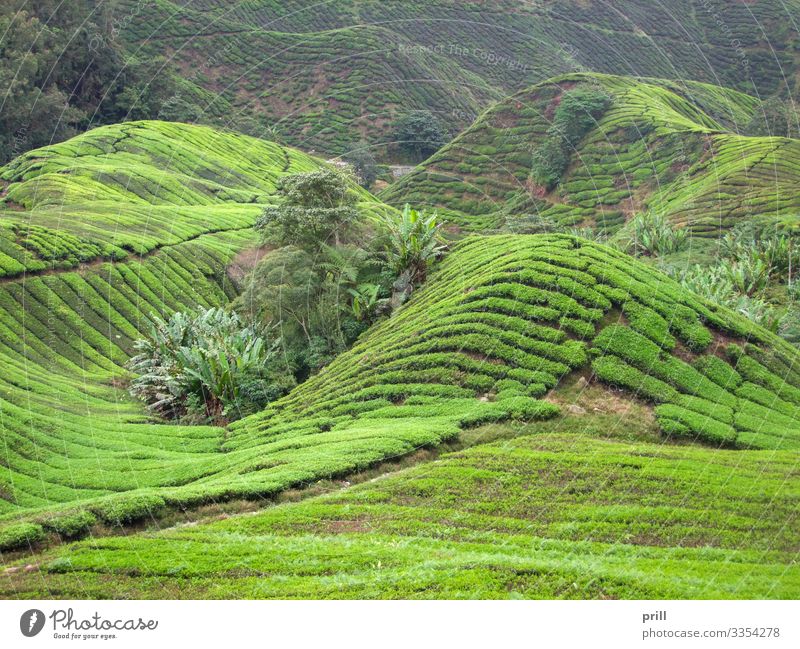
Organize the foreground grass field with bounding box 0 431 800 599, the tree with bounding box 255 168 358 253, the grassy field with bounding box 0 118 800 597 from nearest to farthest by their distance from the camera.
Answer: the foreground grass field with bounding box 0 431 800 599 → the grassy field with bounding box 0 118 800 597 → the tree with bounding box 255 168 358 253

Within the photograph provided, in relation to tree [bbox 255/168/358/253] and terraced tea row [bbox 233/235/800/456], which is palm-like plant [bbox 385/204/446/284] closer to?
tree [bbox 255/168/358/253]

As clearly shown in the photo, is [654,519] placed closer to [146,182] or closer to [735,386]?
[735,386]

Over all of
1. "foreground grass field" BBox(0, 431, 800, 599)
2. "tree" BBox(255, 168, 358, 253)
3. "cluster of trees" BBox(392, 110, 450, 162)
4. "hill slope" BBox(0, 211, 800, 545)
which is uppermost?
"cluster of trees" BBox(392, 110, 450, 162)

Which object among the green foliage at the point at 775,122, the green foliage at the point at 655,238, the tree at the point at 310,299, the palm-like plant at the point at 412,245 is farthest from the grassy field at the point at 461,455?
the green foliage at the point at 775,122

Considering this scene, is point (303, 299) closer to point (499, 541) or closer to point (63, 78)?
point (499, 541)

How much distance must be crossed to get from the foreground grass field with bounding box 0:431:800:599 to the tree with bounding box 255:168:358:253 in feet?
38.2

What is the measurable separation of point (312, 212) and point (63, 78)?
160ft

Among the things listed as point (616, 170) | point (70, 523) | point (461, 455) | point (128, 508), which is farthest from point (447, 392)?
→ point (616, 170)

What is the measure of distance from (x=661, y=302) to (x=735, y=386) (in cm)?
256

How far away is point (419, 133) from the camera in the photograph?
69.5 m

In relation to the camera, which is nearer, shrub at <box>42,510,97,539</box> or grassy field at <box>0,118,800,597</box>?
grassy field at <box>0,118,800,597</box>

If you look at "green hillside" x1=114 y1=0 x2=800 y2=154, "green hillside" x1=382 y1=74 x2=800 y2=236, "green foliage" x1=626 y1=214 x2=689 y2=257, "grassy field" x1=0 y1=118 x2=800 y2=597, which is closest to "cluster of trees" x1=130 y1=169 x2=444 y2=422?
"grassy field" x1=0 y1=118 x2=800 y2=597

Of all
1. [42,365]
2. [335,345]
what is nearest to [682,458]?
[335,345]

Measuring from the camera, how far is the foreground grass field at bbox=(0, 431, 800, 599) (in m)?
9.23
